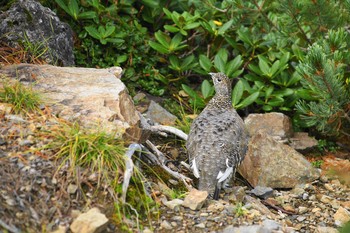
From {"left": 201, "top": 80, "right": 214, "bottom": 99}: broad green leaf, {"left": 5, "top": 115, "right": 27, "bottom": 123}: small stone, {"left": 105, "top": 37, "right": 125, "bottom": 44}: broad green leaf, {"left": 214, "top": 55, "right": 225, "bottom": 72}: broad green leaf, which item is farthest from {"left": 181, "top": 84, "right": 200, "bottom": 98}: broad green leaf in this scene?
{"left": 5, "top": 115, "right": 27, "bottom": 123}: small stone

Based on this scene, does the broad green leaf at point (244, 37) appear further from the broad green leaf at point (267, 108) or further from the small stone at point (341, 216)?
the small stone at point (341, 216)

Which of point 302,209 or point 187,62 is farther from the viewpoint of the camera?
point 187,62

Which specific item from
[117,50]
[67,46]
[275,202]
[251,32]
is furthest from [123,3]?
[275,202]

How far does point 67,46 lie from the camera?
8.01 m

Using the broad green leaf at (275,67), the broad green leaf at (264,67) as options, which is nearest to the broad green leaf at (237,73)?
the broad green leaf at (264,67)

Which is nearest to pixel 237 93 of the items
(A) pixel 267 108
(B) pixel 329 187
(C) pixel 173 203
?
(A) pixel 267 108

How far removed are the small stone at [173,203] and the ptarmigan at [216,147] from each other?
60 cm

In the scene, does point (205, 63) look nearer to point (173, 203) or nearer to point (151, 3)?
point (151, 3)

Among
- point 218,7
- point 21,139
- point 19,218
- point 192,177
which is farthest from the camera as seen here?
point 218,7

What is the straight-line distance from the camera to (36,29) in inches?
304

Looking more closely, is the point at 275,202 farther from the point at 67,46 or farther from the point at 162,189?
the point at 67,46

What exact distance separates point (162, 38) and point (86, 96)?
9.02ft

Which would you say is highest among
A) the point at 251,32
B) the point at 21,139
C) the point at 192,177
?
the point at 251,32

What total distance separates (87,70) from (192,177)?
65.3 inches
